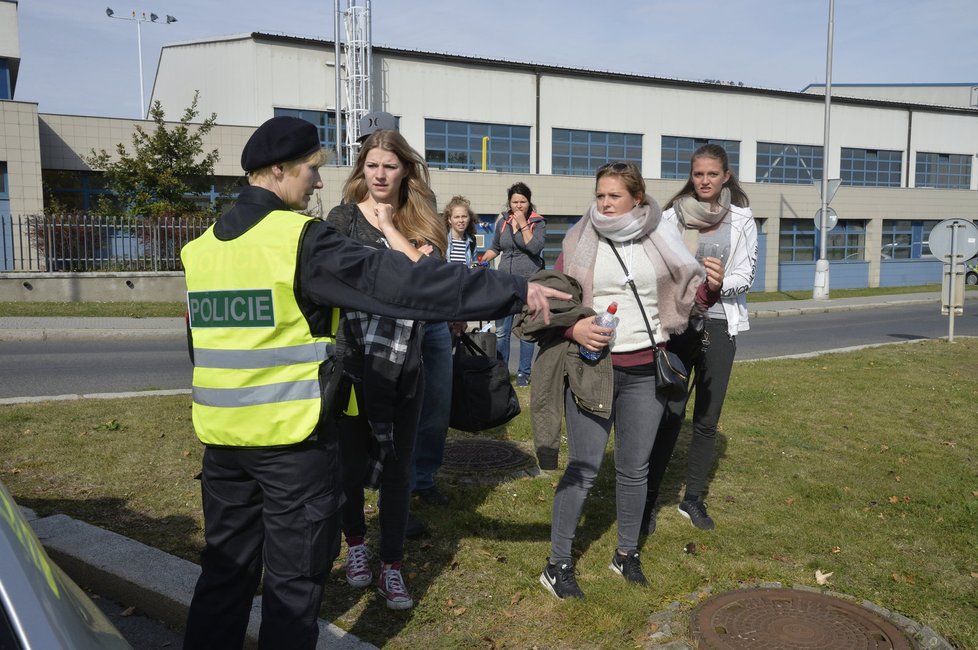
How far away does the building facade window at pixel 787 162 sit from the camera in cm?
3659

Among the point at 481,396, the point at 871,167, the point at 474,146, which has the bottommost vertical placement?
the point at 481,396

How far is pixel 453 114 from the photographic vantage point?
29953 mm

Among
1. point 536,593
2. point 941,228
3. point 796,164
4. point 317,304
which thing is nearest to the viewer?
point 317,304

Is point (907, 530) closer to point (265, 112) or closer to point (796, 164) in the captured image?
point (265, 112)

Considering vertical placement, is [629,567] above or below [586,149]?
below

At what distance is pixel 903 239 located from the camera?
38.2 m

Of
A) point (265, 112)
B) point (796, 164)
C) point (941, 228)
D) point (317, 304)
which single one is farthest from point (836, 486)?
point (796, 164)

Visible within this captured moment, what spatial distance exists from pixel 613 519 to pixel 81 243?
17.9 m

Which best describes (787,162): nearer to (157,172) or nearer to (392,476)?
(157,172)

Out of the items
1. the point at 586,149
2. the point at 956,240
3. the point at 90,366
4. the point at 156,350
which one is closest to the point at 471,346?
the point at 90,366

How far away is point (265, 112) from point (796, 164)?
24.4 metres

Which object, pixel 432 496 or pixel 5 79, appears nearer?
pixel 432 496

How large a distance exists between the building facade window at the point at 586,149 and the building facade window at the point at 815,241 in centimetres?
771

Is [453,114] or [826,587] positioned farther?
[453,114]
